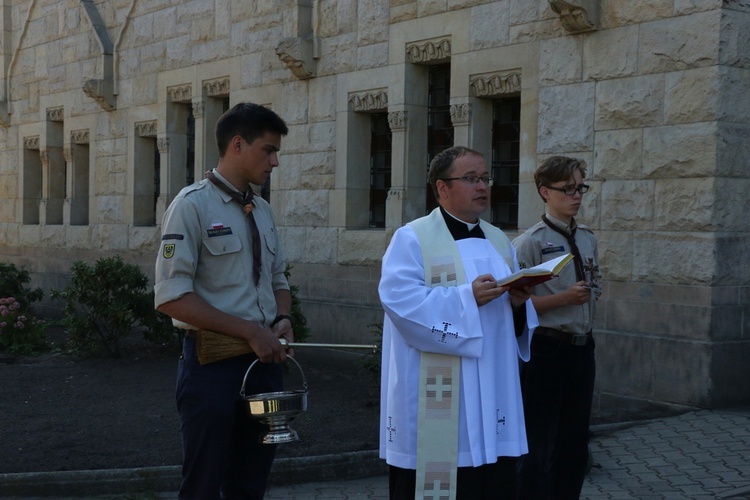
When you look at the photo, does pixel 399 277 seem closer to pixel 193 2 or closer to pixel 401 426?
pixel 401 426

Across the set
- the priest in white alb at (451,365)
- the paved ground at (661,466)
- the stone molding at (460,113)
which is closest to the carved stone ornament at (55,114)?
the stone molding at (460,113)

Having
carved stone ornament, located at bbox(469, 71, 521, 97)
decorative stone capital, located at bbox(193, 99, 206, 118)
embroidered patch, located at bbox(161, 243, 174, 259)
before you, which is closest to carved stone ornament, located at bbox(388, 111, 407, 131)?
carved stone ornament, located at bbox(469, 71, 521, 97)

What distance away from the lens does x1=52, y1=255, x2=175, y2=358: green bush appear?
499 inches

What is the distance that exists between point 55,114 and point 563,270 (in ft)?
54.8

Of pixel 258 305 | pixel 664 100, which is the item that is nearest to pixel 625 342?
pixel 664 100

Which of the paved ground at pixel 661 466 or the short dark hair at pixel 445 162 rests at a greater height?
the short dark hair at pixel 445 162

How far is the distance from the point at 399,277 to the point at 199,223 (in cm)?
90

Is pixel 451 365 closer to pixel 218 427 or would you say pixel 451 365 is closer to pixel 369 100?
pixel 218 427

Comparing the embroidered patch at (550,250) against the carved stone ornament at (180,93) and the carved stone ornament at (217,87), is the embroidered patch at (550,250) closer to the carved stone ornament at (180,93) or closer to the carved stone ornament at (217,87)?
the carved stone ornament at (217,87)

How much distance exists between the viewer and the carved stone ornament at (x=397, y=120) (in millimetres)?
12625

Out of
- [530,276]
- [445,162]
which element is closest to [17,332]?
[445,162]

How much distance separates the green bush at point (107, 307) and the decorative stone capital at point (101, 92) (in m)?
6.20

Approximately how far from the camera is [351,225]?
13547 millimetres

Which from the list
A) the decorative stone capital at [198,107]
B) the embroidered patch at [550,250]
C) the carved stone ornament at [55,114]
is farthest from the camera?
the carved stone ornament at [55,114]
